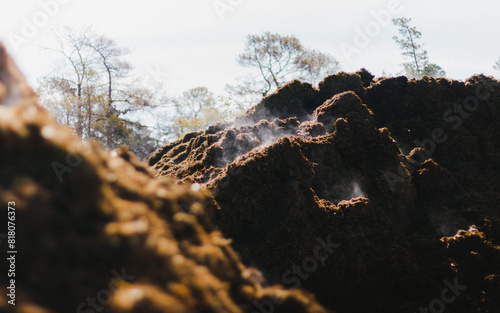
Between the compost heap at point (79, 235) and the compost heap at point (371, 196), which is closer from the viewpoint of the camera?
the compost heap at point (79, 235)

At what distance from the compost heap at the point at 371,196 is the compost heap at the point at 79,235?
6.91ft

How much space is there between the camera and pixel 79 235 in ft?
2.65

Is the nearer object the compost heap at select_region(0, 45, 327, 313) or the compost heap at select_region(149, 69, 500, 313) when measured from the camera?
the compost heap at select_region(0, 45, 327, 313)

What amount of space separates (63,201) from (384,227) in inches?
132

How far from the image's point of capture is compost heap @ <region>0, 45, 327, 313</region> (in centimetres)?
75

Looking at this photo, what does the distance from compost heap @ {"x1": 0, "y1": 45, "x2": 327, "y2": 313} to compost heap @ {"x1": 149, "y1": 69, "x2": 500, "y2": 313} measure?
2106 mm

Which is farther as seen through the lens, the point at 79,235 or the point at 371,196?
the point at 371,196

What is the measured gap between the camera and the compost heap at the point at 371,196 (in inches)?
116

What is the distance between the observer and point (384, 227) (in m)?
3.43

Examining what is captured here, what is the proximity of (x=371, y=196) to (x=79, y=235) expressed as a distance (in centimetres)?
359

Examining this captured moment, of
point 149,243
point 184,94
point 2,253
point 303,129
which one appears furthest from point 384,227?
point 184,94

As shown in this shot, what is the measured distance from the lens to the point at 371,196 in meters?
3.81

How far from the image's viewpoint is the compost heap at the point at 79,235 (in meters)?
0.75

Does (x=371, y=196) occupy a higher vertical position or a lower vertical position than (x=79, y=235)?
A: higher
